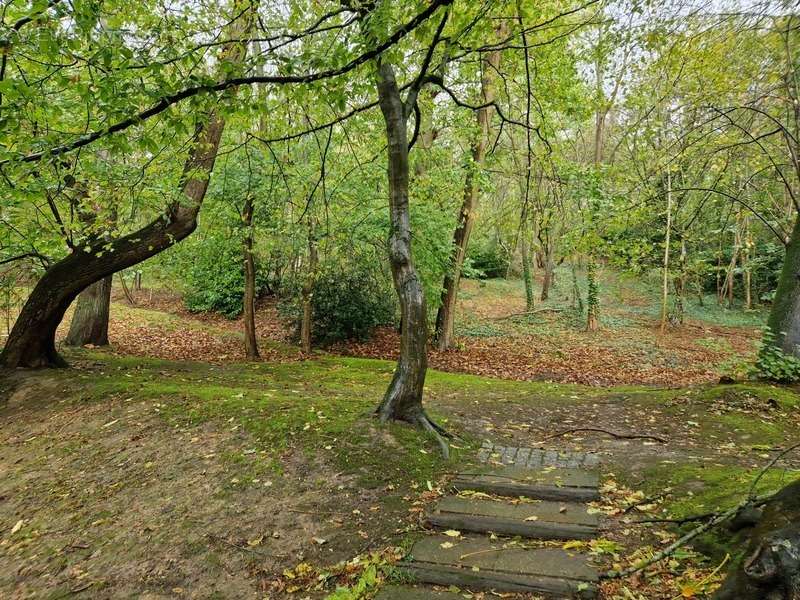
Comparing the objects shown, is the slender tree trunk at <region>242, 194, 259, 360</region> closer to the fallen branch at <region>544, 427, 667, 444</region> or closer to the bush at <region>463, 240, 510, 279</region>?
the fallen branch at <region>544, 427, 667, 444</region>

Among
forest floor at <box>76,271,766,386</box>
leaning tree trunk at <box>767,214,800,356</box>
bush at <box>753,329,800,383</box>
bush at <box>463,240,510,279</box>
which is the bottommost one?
forest floor at <box>76,271,766,386</box>

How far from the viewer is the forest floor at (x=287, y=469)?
3.86 metres

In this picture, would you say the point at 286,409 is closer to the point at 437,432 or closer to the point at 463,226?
the point at 437,432

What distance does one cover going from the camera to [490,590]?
3285mm

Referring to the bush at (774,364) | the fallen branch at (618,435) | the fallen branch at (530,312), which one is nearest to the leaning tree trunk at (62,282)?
the fallen branch at (618,435)

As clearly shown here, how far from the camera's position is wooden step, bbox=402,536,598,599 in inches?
126

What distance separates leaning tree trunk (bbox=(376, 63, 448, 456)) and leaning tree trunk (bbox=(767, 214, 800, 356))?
20.5 ft

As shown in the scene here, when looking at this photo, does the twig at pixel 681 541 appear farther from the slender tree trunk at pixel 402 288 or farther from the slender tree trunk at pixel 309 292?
the slender tree trunk at pixel 309 292

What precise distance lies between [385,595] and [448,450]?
232 centimetres

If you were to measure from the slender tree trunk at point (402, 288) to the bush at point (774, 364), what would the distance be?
601 centimetres

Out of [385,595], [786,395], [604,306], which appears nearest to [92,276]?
[385,595]

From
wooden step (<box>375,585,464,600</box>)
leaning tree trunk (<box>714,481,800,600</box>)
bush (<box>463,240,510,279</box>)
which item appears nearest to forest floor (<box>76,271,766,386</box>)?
bush (<box>463,240,510,279</box>)

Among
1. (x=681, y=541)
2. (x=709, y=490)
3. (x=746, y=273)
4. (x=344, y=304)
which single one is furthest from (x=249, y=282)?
(x=746, y=273)

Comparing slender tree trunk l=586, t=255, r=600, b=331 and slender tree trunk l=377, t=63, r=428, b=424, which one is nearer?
slender tree trunk l=377, t=63, r=428, b=424
